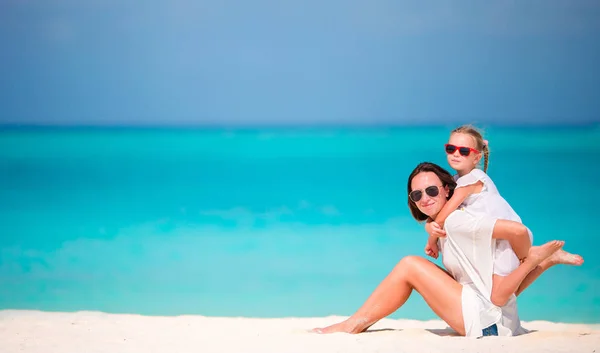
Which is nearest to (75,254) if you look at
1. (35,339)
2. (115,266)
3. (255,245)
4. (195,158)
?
(115,266)

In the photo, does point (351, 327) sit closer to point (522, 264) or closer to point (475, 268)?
point (475, 268)

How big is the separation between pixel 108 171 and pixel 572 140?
1121 cm

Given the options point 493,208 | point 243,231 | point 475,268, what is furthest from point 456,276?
point 243,231

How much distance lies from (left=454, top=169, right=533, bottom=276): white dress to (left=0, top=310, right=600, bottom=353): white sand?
288 mm

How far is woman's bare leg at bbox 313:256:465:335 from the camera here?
3.38 metres

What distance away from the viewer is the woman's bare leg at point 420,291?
3.38m

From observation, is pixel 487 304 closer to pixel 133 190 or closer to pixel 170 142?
pixel 133 190

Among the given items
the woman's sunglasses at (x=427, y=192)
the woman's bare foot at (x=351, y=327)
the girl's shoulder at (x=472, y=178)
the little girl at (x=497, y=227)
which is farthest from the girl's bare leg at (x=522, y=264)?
the woman's bare foot at (x=351, y=327)

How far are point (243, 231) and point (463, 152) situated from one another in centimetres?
441

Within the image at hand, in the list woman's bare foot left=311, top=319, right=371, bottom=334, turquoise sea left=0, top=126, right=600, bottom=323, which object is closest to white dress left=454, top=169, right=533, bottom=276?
woman's bare foot left=311, top=319, right=371, bottom=334

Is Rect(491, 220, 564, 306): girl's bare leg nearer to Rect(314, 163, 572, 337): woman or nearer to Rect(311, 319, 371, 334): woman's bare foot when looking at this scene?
Rect(314, 163, 572, 337): woman

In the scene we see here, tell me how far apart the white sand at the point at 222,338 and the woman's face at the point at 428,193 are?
0.52 metres

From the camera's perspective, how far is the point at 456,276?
3.49 m

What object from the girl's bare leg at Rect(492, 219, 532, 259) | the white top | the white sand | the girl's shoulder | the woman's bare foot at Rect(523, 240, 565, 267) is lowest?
the white sand
